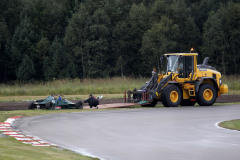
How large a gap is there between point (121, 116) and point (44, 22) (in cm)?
5995

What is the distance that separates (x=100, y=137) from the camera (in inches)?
632

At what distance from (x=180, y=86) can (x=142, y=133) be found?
12.9 meters

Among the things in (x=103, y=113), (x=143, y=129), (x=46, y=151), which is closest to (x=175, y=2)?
(x=103, y=113)

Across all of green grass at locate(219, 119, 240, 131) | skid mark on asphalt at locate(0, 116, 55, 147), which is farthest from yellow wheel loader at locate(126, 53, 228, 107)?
skid mark on asphalt at locate(0, 116, 55, 147)

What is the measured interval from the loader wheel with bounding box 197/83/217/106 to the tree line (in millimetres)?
42566

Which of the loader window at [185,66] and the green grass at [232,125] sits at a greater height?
the loader window at [185,66]

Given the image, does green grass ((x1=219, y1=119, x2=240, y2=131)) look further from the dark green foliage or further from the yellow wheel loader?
the dark green foliage

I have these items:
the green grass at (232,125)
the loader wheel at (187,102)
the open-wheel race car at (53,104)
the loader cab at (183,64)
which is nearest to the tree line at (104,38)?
the loader wheel at (187,102)

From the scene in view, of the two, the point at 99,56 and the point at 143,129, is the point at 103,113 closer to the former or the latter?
the point at 143,129

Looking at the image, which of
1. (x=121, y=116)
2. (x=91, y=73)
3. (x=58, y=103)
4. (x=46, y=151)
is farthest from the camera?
(x=91, y=73)

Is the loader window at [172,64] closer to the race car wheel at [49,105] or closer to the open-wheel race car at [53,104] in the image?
the open-wheel race car at [53,104]

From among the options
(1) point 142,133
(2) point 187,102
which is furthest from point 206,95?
(1) point 142,133

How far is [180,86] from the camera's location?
97.2 feet

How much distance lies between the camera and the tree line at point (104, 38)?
73.6 meters
